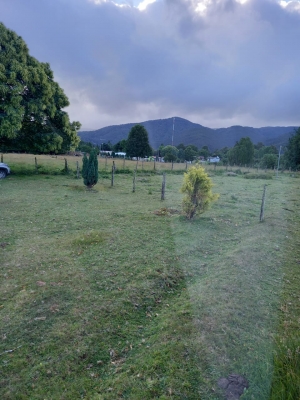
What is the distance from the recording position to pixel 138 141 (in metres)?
39.5

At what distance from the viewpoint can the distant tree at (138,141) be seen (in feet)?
129

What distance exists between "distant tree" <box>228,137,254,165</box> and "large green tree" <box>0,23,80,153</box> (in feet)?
108

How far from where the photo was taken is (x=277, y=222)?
7465 millimetres

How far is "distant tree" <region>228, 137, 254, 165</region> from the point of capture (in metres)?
41.5

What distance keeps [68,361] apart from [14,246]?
3451 millimetres

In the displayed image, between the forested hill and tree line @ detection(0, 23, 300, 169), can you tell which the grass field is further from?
the forested hill

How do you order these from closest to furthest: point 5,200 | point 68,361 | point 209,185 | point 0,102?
point 68,361 → point 209,185 → point 5,200 → point 0,102

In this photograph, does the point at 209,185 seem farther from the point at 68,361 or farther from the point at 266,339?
the point at 68,361

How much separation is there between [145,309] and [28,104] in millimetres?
14465

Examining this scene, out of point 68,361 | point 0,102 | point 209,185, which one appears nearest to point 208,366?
point 68,361

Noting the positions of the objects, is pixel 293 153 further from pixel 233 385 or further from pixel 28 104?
pixel 233 385

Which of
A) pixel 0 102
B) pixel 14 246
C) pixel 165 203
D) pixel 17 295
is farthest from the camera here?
pixel 0 102

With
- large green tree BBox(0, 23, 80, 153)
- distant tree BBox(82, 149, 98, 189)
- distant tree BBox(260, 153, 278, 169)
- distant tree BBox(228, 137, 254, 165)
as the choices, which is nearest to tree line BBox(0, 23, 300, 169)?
large green tree BBox(0, 23, 80, 153)

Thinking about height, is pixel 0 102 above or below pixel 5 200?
above
